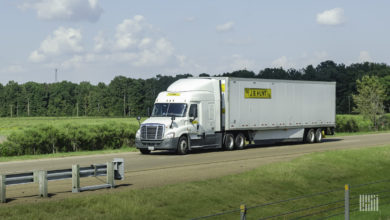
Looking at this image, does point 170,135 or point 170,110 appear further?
point 170,110

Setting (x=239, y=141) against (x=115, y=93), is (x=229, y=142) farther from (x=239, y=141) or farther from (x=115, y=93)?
(x=115, y=93)

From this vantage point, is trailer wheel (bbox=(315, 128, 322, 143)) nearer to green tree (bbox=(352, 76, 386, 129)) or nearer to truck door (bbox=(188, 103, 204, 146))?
truck door (bbox=(188, 103, 204, 146))

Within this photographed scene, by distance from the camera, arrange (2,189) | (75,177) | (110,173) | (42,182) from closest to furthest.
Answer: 1. (2,189)
2. (42,182)
3. (75,177)
4. (110,173)

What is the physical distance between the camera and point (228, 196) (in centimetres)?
1502

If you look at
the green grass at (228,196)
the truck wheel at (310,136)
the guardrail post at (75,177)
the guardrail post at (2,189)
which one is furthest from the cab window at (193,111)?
the guardrail post at (2,189)

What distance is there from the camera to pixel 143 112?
147 meters

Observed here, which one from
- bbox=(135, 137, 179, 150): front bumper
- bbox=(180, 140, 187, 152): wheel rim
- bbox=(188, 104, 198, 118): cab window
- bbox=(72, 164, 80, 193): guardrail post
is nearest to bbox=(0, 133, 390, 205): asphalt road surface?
bbox=(72, 164, 80, 193): guardrail post

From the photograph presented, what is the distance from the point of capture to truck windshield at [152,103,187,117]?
27.8m

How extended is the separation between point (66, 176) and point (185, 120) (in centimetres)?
1381

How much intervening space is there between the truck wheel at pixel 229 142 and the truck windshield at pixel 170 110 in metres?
3.59

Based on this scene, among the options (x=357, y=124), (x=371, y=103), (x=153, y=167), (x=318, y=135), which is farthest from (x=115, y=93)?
(x=153, y=167)

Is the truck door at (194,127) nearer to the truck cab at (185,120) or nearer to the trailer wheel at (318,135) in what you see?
the truck cab at (185,120)

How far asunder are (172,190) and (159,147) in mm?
12110

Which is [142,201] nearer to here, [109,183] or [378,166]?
[109,183]
